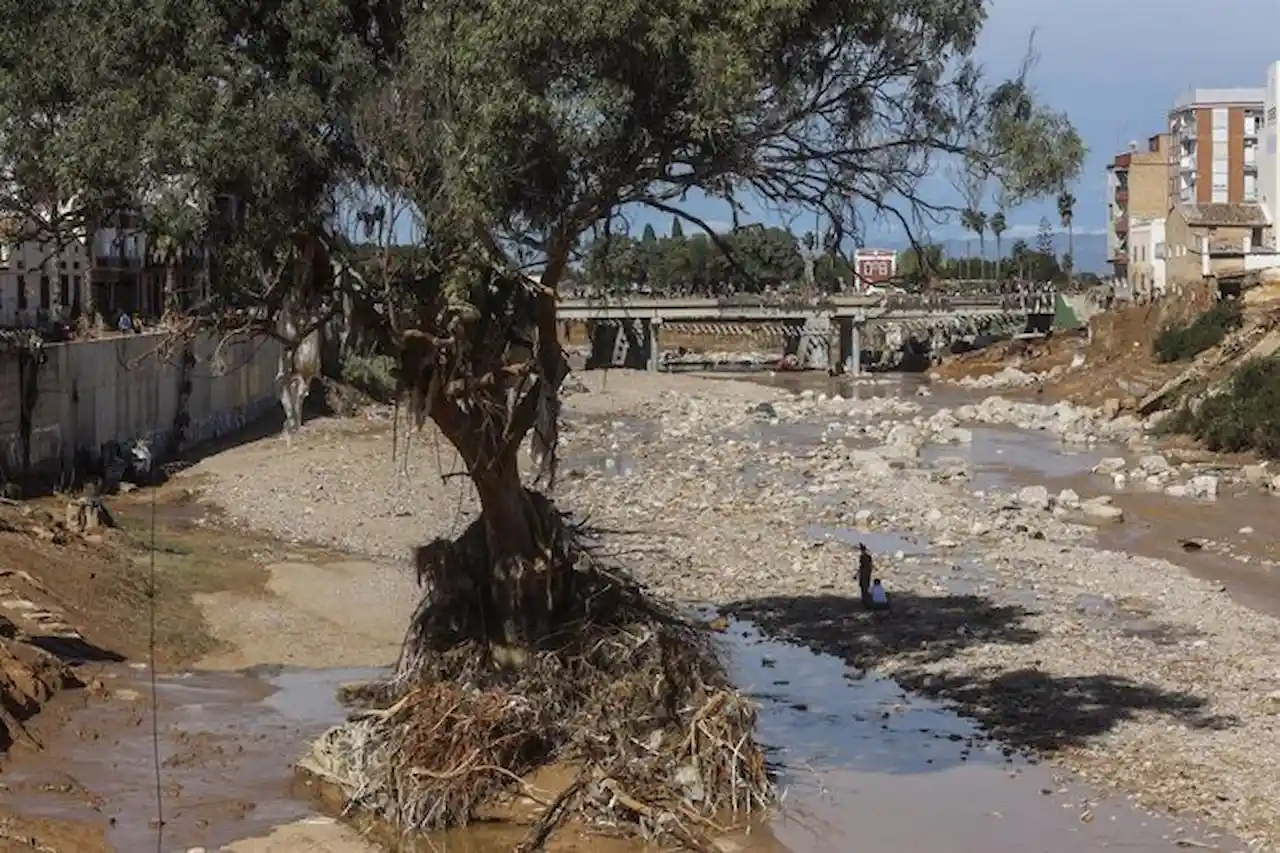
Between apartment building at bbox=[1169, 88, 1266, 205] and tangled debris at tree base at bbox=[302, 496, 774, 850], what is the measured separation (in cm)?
9992

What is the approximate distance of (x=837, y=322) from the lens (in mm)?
96750

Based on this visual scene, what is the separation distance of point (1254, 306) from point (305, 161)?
2281 inches

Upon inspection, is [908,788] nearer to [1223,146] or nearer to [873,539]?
[873,539]

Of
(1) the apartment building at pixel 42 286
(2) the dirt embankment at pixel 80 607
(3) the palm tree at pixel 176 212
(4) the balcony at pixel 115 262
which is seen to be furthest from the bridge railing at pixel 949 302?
(3) the palm tree at pixel 176 212

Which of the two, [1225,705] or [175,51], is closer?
[175,51]

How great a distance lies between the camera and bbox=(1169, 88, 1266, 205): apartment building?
Result: 109 meters

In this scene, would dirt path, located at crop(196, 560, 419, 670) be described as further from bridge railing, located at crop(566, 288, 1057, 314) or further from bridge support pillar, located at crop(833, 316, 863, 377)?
bridge support pillar, located at crop(833, 316, 863, 377)

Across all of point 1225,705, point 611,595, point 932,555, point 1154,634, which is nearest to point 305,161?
point 611,595

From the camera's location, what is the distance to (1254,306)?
66.1 metres

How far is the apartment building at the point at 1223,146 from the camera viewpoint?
108812 mm

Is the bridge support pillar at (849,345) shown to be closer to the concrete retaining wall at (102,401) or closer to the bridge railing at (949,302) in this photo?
the bridge railing at (949,302)

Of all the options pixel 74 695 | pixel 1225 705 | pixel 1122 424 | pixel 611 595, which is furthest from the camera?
pixel 1122 424

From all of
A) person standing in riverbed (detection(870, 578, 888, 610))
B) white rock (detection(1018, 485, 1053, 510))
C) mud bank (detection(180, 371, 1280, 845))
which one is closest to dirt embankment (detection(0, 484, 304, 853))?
mud bank (detection(180, 371, 1280, 845))

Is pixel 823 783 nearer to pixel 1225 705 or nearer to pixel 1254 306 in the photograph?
pixel 1225 705
